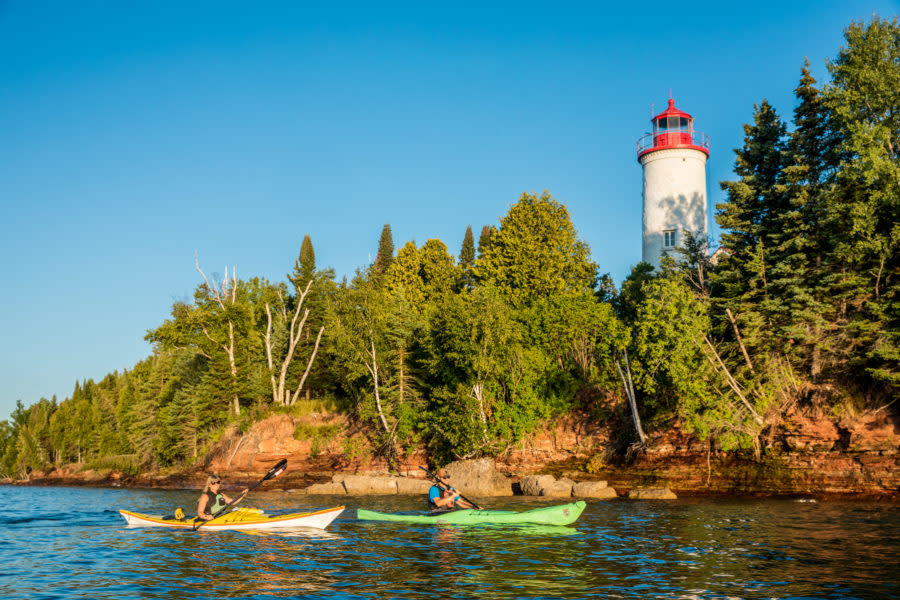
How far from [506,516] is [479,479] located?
12551mm

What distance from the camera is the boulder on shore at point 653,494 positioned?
2827 centimetres

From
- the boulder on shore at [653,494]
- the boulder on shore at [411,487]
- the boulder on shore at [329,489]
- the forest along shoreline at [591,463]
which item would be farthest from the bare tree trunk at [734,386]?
the boulder on shore at [329,489]

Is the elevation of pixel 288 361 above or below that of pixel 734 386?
above

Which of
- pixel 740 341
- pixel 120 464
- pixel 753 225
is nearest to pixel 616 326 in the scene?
pixel 740 341

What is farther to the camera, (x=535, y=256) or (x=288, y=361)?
(x=288, y=361)

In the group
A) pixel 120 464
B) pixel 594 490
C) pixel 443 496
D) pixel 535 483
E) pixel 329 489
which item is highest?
pixel 443 496

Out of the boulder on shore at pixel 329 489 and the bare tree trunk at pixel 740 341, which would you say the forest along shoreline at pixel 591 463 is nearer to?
the boulder on shore at pixel 329 489

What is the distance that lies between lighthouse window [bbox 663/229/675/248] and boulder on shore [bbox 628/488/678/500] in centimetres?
2001

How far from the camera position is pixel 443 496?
22297 millimetres

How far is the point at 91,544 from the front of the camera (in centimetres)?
1777

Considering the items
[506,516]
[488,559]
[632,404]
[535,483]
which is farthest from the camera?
[632,404]

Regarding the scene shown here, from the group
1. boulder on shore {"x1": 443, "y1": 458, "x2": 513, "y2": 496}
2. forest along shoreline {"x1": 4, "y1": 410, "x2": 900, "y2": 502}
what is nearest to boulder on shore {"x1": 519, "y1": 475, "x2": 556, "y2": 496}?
forest along shoreline {"x1": 4, "y1": 410, "x2": 900, "y2": 502}

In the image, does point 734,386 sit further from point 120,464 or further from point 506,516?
point 120,464

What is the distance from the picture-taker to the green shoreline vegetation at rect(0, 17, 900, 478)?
1116 inches
